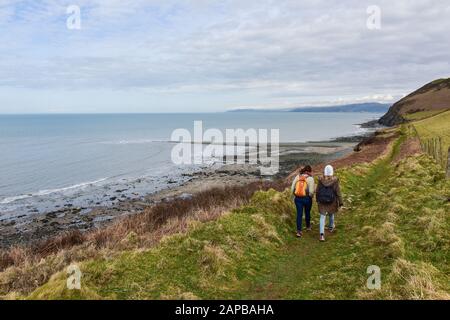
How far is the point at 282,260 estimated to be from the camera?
11711mm

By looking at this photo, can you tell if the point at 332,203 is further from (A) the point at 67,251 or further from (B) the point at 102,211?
(B) the point at 102,211

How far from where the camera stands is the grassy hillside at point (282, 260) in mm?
8750

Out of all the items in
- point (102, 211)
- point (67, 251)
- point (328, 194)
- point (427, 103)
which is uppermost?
point (427, 103)

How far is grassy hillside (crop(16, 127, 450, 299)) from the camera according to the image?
875cm

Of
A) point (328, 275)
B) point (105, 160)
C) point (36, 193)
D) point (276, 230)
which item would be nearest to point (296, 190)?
point (276, 230)

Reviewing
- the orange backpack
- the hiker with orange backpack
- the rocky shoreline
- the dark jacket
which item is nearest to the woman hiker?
the dark jacket

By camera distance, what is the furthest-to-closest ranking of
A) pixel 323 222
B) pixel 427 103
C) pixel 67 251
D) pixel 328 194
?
pixel 427 103, pixel 328 194, pixel 323 222, pixel 67 251

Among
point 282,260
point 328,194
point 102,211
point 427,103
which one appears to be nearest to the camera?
point 282,260

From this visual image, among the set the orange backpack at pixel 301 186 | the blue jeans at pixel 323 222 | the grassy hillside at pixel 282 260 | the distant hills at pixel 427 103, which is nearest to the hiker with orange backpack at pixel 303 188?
the orange backpack at pixel 301 186

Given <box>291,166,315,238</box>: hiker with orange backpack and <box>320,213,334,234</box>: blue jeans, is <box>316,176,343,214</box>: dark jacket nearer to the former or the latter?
<box>320,213,334,234</box>: blue jeans

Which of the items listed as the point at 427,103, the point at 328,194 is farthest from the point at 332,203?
the point at 427,103

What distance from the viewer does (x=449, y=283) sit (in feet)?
27.9

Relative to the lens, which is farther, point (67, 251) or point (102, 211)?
point (102, 211)
